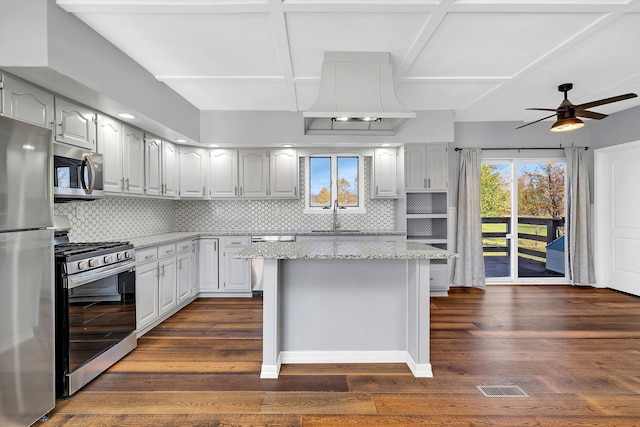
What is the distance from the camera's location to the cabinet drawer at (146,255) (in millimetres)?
3347

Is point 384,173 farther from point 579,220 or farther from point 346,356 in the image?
point 579,220

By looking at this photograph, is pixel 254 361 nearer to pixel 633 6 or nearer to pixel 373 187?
pixel 373 187

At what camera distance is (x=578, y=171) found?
532 cm

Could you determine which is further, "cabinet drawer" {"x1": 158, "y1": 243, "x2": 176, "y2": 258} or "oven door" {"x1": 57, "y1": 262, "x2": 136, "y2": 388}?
"cabinet drawer" {"x1": 158, "y1": 243, "x2": 176, "y2": 258}

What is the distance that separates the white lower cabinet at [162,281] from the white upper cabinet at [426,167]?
321cm

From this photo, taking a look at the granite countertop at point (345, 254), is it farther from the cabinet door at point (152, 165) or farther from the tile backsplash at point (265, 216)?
the tile backsplash at point (265, 216)

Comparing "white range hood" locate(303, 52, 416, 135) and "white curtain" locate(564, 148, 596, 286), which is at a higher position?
"white range hood" locate(303, 52, 416, 135)

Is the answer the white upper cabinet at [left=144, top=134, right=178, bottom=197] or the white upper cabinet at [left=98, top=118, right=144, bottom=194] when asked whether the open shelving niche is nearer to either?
the white upper cabinet at [left=144, top=134, right=178, bottom=197]

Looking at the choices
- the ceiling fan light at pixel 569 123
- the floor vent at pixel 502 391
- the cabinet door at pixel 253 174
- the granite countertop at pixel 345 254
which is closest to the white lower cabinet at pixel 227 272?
the cabinet door at pixel 253 174

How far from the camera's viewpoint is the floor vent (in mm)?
2346

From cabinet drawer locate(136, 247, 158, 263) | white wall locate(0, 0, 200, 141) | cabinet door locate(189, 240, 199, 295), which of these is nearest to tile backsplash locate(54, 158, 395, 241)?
cabinet door locate(189, 240, 199, 295)

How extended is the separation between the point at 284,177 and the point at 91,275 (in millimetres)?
3044

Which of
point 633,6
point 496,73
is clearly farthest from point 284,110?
point 633,6

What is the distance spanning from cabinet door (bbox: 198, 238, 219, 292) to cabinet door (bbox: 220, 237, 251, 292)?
110 millimetres
